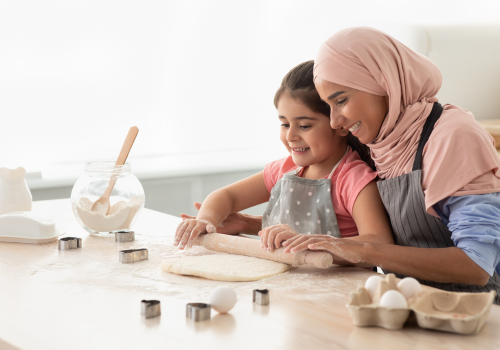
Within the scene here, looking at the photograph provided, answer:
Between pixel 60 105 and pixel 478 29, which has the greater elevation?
pixel 478 29

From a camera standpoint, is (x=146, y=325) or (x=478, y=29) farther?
(x=478, y=29)

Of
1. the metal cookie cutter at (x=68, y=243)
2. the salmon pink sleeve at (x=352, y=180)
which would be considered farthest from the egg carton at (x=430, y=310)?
the metal cookie cutter at (x=68, y=243)

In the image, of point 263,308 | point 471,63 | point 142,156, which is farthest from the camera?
point 471,63

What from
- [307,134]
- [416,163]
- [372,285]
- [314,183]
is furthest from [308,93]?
[372,285]

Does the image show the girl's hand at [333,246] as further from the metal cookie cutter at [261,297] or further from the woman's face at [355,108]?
the woman's face at [355,108]

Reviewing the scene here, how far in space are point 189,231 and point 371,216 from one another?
0.43 metres

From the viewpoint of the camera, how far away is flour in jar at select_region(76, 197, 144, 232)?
1.40 meters

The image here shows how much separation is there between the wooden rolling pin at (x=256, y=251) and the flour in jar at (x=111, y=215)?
23 cm

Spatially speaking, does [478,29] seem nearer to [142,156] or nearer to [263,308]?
[142,156]

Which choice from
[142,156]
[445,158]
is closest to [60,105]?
[142,156]

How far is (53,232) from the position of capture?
1.36 metres

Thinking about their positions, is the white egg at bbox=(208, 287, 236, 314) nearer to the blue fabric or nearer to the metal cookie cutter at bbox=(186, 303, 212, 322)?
the metal cookie cutter at bbox=(186, 303, 212, 322)

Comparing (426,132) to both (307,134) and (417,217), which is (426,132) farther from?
(307,134)

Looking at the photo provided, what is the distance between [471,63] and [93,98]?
A: 202 cm
